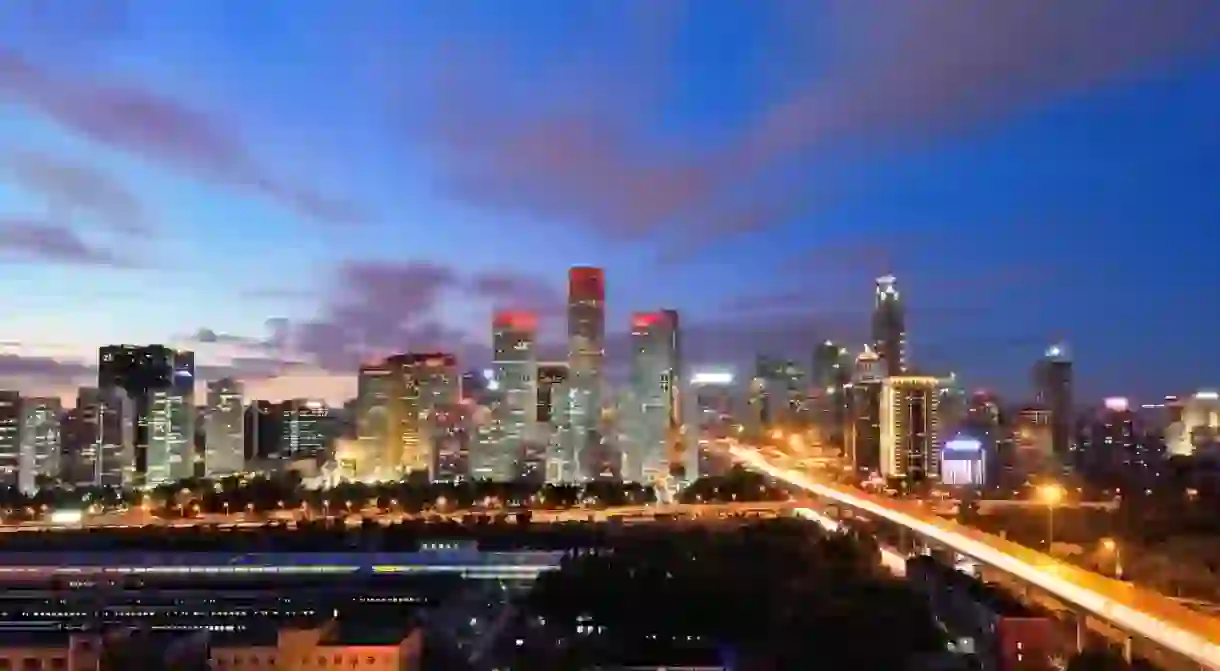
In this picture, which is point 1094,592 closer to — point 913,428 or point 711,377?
point 913,428

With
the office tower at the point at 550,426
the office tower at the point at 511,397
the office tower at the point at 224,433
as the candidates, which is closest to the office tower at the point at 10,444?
the office tower at the point at 224,433

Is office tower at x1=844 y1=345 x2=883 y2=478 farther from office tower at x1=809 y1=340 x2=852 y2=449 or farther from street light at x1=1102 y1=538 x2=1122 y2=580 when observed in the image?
street light at x1=1102 y1=538 x2=1122 y2=580

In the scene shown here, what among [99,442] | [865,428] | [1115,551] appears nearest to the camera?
[1115,551]

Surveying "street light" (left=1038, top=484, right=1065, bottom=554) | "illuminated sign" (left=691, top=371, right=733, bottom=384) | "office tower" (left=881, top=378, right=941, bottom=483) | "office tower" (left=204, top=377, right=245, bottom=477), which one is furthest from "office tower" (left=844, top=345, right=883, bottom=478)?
"office tower" (left=204, top=377, right=245, bottom=477)

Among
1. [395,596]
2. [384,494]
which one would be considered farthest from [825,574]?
[384,494]

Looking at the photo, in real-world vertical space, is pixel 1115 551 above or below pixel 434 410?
below

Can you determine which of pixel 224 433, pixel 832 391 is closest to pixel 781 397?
pixel 832 391
